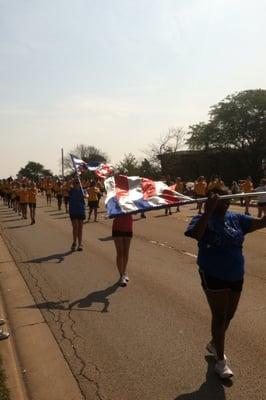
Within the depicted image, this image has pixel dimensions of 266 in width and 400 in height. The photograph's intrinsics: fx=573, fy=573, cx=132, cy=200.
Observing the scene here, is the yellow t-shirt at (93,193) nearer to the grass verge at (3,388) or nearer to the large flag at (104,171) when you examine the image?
the large flag at (104,171)

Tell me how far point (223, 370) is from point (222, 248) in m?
1.13

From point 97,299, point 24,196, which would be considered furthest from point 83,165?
point 24,196

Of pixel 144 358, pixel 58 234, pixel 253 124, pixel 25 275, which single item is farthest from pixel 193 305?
pixel 253 124

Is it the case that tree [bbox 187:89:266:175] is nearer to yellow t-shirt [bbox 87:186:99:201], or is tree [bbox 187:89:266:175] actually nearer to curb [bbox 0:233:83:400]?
yellow t-shirt [bbox 87:186:99:201]

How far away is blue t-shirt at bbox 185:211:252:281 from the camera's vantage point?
17.2ft

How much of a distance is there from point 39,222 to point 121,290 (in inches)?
589

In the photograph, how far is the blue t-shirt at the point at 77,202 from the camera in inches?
535

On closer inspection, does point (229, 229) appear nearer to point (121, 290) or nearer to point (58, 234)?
point (121, 290)

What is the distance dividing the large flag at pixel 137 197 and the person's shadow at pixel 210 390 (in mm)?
1786

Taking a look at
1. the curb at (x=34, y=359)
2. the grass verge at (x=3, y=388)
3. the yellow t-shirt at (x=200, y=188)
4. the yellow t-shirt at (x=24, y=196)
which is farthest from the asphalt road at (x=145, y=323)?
the yellow t-shirt at (x=200, y=188)

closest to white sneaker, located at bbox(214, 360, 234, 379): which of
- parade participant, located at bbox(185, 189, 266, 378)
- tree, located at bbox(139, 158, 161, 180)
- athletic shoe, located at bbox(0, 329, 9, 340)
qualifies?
parade participant, located at bbox(185, 189, 266, 378)

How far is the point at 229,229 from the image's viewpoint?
526cm

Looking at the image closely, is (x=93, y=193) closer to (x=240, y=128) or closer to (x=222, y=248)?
(x=222, y=248)

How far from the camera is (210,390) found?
5.07 m
